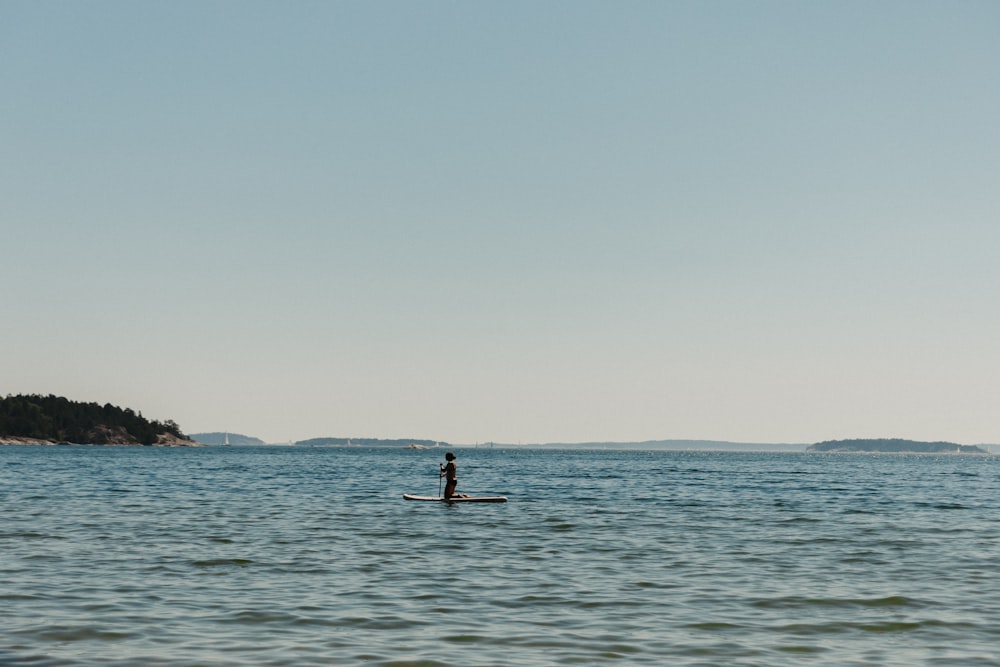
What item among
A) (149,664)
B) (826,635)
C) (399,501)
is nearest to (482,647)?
(149,664)

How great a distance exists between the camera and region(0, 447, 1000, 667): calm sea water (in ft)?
47.2

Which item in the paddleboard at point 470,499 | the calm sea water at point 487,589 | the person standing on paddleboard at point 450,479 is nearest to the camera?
the calm sea water at point 487,589

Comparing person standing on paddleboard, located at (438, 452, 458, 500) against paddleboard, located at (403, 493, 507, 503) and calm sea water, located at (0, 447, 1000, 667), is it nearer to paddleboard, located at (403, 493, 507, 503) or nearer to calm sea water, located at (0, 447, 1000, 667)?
paddleboard, located at (403, 493, 507, 503)

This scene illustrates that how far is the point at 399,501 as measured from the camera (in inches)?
1900

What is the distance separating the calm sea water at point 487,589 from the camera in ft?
47.2

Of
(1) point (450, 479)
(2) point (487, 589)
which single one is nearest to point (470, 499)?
(1) point (450, 479)

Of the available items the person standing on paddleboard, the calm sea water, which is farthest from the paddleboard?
the calm sea water

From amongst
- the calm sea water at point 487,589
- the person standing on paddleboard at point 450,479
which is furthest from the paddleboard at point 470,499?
the calm sea water at point 487,589

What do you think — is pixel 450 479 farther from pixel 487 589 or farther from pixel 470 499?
pixel 487 589

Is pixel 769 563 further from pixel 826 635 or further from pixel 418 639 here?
pixel 418 639

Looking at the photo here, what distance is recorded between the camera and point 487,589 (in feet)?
65.5

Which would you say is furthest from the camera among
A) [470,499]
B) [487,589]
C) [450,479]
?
[450,479]

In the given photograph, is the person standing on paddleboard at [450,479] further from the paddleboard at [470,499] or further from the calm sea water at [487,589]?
the calm sea water at [487,589]

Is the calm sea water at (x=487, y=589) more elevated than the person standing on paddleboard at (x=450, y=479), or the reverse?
the person standing on paddleboard at (x=450, y=479)
